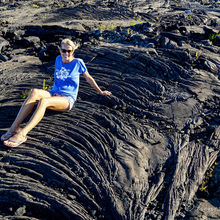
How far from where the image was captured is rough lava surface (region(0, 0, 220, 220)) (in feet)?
13.2

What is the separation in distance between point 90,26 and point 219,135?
30.3ft

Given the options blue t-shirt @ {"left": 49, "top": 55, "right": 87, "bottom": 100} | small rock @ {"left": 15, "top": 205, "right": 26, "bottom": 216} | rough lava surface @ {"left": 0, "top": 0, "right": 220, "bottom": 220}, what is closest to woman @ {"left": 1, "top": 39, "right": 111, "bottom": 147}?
blue t-shirt @ {"left": 49, "top": 55, "right": 87, "bottom": 100}

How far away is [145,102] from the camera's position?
6363mm

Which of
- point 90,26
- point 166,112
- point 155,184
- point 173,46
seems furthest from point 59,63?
point 90,26

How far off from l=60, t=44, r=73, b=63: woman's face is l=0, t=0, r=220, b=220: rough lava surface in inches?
51.0

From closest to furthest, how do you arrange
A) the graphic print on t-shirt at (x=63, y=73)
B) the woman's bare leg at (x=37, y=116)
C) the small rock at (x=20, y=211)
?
1. the small rock at (x=20, y=211)
2. the woman's bare leg at (x=37, y=116)
3. the graphic print on t-shirt at (x=63, y=73)

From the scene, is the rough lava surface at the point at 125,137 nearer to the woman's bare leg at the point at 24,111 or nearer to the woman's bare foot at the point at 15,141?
the woman's bare foot at the point at 15,141

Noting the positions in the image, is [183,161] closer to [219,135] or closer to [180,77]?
[219,135]

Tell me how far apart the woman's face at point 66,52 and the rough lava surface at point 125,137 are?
130 cm

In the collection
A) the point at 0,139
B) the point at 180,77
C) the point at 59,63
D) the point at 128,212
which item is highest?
the point at 59,63

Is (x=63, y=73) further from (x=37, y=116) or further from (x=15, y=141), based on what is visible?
(x=15, y=141)

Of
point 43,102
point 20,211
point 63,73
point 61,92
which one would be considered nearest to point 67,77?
point 63,73

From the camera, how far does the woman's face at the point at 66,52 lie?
17.0ft

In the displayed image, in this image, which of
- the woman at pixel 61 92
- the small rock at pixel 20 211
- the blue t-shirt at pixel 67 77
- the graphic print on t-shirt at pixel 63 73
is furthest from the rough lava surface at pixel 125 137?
the graphic print on t-shirt at pixel 63 73
